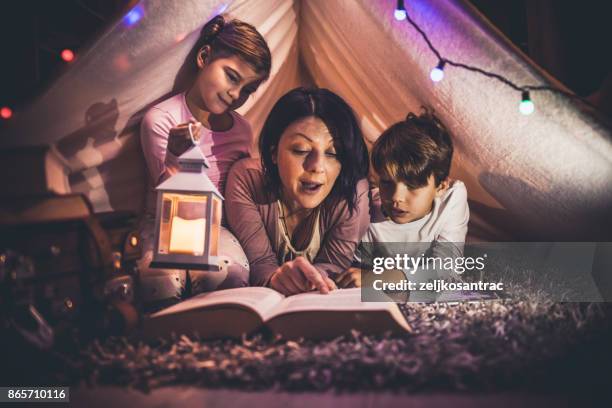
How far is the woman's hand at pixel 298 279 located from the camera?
53.0 inches

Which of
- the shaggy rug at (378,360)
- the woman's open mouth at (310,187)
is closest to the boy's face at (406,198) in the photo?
the woman's open mouth at (310,187)

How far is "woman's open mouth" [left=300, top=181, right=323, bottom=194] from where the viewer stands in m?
1.54

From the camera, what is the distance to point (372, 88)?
1792mm

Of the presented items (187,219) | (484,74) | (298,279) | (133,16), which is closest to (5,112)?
(133,16)

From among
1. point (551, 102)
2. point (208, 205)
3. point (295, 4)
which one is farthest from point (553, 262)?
point (295, 4)

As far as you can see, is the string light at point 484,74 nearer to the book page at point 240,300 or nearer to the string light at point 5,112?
the book page at point 240,300

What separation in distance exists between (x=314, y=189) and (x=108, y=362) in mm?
808

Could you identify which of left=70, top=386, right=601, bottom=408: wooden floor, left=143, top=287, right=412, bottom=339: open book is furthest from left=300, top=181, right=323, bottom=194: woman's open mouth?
left=70, top=386, right=601, bottom=408: wooden floor

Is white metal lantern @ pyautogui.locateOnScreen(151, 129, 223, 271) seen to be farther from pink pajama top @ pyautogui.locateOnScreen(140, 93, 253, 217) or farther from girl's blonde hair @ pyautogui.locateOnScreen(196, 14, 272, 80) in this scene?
girl's blonde hair @ pyautogui.locateOnScreen(196, 14, 272, 80)

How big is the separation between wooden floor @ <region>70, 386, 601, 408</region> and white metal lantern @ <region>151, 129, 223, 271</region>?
0.35 meters

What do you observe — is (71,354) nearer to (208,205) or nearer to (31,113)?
(208,205)

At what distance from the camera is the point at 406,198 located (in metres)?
1.60

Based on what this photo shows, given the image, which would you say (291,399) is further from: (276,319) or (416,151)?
(416,151)

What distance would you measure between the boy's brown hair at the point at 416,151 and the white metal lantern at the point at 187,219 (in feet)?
2.19
